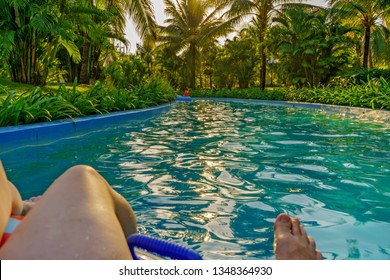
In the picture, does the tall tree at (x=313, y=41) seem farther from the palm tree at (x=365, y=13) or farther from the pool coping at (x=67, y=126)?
the pool coping at (x=67, y=126)

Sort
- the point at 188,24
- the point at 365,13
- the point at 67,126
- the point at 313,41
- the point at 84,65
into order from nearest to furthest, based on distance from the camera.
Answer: the point at 67,126 < the point at 84,65 < the point at 365,13 < the point at 313,41 < the point at 188,24

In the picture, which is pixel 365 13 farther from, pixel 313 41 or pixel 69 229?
pixel 69 229

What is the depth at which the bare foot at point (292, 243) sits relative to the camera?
191cm

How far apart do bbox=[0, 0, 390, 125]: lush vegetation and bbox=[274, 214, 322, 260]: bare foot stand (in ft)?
17.1

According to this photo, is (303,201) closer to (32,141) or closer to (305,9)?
(32,141)

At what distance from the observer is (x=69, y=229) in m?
1.10

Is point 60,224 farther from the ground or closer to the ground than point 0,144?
farther from the ground

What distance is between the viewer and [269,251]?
2.34m

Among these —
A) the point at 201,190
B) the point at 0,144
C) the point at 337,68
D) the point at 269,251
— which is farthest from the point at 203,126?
the point at 337,68

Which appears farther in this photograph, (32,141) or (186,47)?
(186,47)

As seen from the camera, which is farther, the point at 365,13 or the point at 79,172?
the point at 365,13

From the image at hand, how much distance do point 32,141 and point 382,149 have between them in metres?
5.48

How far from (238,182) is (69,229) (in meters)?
2.91

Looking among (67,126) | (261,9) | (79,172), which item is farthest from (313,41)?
(79,172)
